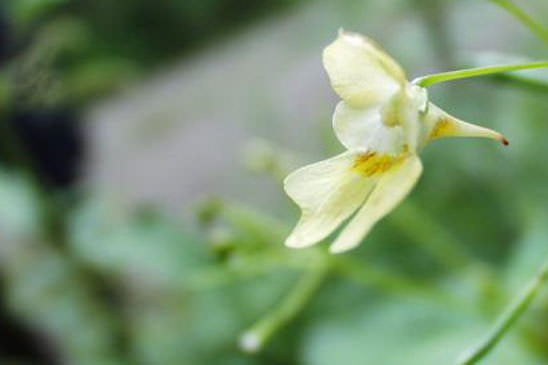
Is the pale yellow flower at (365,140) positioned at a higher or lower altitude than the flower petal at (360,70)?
lower

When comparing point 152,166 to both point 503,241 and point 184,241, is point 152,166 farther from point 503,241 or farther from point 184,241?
point 503,241

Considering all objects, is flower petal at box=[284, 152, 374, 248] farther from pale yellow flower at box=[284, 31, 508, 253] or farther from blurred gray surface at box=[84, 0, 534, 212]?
blurred gray surface at box=[84, 0, 534, 212]

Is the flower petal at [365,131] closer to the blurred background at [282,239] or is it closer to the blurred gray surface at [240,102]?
the blurred background at [282,239]

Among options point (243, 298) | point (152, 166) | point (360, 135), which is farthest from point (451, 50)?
point (152, 166)

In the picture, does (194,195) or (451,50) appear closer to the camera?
(451,50)

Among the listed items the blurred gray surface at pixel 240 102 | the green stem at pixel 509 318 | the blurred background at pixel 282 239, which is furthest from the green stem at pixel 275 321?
the blurred gray surface at pixel 240 102

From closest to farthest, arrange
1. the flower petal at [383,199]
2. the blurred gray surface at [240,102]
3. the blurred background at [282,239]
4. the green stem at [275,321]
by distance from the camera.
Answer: the flower petal at [383,199] → the green stem at [275,321] → the blurred background at [282,239] → the blurred gray surface at [240,102]

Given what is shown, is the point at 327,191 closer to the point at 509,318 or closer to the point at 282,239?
the point at 509,318
